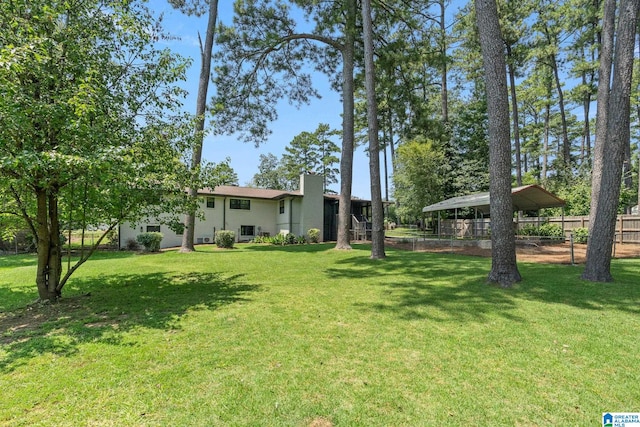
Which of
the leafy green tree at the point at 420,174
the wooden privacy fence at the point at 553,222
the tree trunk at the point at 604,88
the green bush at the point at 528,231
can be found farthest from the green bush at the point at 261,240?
the tree trunk at the point at 604,88

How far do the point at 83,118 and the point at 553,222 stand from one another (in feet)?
73.7

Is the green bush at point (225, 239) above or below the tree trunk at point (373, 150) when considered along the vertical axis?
below


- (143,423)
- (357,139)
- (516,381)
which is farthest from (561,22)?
(143,423)

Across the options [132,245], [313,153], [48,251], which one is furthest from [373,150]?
[313,153]

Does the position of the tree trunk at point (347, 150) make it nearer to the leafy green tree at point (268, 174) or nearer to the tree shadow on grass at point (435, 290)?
the tree shadow on grass at point (435, 290)

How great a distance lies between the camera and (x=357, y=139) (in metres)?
35.5

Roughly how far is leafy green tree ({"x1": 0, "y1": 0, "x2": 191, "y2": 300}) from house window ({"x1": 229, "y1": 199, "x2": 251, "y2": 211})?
50.6 feet

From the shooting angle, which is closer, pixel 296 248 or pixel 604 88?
pixel 604 88

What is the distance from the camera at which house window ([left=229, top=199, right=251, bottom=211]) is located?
864 inches

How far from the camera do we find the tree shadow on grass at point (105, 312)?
390 cm

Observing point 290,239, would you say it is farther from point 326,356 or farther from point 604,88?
point 326,356

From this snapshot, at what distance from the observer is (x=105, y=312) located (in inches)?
207

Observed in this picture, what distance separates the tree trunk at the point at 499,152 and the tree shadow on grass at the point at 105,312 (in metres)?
5.28

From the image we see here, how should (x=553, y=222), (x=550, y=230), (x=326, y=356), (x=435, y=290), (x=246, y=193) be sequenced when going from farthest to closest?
(x=246, y=193) → (x=553, y=222) → (x=550, y=230) → (x=435, y=290) → (x=326, y=356)
